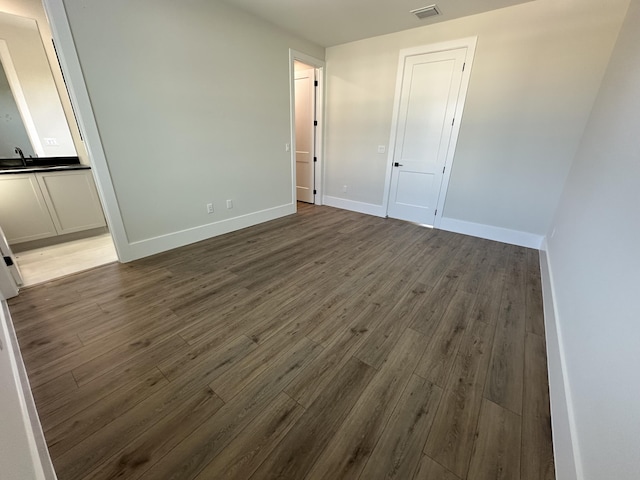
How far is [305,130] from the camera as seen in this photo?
4844mm

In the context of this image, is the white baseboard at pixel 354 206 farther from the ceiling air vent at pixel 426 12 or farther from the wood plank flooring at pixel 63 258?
the wood plank flooring at pixel 63 258

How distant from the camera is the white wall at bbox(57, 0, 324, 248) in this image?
229 centimetres

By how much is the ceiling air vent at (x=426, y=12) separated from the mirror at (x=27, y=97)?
14.2 ft

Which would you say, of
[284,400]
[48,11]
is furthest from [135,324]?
[48,11]

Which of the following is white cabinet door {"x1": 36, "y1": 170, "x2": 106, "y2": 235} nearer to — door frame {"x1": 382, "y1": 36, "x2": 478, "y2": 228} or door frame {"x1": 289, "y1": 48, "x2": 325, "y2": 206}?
door frame {"x1": 289, "y1": 48, "x2": 325, "y2": 206}

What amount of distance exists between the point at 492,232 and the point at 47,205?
563cm

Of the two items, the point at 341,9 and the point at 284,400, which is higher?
the point at 341,9

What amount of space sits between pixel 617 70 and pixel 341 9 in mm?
2628

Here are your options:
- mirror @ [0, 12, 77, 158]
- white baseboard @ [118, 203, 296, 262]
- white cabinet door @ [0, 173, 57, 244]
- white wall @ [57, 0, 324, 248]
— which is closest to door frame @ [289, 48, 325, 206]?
white wall @ [57, 0, 324, 248]

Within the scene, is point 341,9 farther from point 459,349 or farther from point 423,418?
point 423,418

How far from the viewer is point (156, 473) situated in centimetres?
102

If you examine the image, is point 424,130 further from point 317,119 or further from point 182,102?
point 182,102

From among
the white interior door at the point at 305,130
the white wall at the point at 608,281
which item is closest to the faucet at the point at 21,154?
the white interior door at the point at 305,130

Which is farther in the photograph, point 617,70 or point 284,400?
point 617,70
